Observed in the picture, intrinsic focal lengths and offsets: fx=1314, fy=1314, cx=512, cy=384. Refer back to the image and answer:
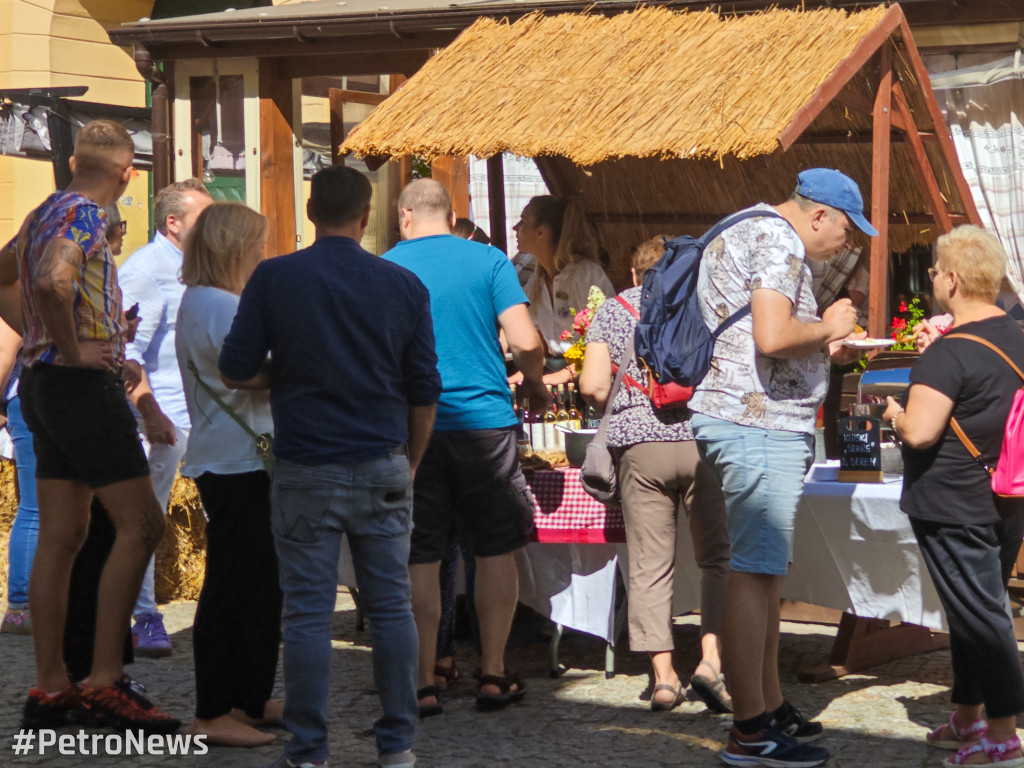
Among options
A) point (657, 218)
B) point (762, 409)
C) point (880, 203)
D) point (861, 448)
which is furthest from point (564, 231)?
point (762, 409)

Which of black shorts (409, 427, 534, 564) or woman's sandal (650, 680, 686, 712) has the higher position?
black shorts (409, 427, 534, 564)

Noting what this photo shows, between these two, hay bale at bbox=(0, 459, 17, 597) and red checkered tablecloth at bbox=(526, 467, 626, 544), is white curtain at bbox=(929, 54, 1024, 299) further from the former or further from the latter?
hay bale at bbox=(0, 459, 17, 597)

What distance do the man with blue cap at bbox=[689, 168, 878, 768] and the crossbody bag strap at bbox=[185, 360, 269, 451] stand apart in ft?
4.26

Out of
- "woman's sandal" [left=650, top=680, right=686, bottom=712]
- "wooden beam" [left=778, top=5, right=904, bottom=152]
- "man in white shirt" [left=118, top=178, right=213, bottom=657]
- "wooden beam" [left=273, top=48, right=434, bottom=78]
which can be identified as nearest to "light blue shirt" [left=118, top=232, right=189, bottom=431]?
"man in white shirt" [left=118, top=178, right=213, bottom=657]

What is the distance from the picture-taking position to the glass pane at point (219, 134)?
9125 mm

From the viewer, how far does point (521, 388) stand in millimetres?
5488

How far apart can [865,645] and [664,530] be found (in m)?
1.01

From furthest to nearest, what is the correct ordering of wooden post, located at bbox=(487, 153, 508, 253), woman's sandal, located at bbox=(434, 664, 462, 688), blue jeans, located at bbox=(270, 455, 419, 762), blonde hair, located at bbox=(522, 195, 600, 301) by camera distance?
wooden post, located at bbox=(487, 153, 508, 253)
blonde hair, located at bbox=(522, 195, 600, 301)
woman's sandal, located at bbox=(434, 664, 462, 688)
blue jeans, located at bbox=(270, 455, 419, 762)

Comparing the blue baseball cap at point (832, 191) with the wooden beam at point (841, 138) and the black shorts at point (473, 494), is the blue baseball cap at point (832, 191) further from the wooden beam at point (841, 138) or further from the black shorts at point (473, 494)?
the wooden beam at point (841, 138)

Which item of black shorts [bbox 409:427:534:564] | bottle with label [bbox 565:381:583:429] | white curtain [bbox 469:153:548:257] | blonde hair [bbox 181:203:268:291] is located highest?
white curtain [bbox 469:153:548:257]

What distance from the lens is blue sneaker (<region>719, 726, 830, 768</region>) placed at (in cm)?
378

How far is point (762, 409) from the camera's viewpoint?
3715 millimetres

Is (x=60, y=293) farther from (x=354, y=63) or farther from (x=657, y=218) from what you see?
(x=354, y=63)

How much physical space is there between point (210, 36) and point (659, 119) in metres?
4.41
